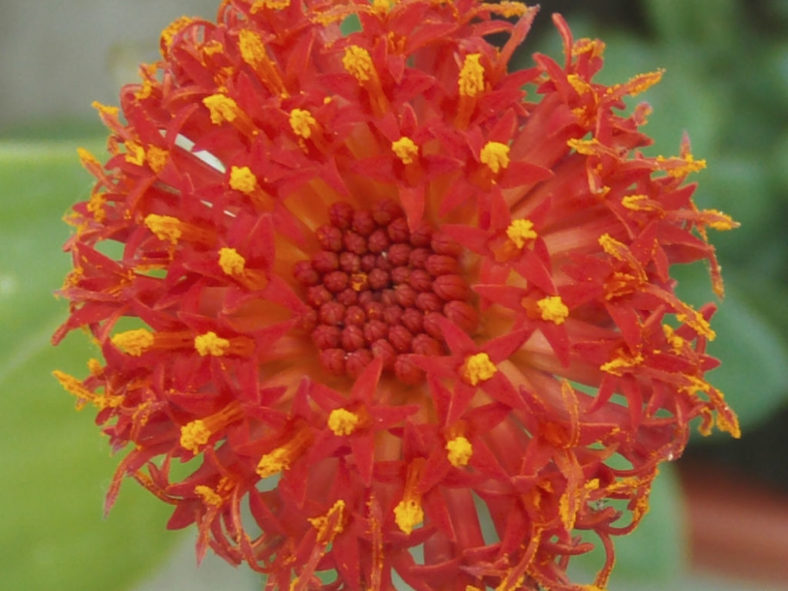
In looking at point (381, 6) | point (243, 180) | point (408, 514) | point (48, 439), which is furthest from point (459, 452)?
point (48, 439)

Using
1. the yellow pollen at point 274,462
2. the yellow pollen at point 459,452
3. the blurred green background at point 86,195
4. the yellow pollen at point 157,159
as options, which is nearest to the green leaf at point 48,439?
the blurred green background at point 86,195

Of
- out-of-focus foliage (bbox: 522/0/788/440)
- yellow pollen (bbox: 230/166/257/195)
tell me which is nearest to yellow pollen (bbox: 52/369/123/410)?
yellow pollen (bbox: 230/166/257/195)

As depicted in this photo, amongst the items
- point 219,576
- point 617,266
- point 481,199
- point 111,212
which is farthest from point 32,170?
point 219,576

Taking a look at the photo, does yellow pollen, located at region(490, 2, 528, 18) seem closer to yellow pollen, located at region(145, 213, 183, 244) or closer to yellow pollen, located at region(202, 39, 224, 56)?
yellow pollen, located at region(202, 39, 224, 56)

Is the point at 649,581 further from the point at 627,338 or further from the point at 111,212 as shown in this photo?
the point at 111,212

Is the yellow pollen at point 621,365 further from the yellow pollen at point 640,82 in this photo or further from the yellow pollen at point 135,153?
the yellow pollen at point 135,153

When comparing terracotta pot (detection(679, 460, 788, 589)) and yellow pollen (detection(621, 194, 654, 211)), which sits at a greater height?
yellow pollen (detection(621, 194, 654, 211))

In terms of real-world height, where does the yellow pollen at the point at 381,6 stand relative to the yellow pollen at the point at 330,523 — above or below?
above
